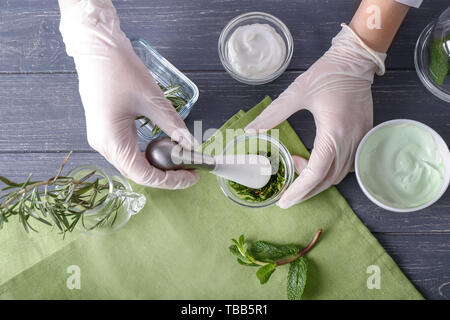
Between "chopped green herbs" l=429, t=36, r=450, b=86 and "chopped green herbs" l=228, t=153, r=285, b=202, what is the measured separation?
16.9 inches

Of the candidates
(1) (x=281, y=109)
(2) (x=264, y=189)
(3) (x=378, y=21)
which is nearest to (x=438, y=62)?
(3) (x=378, y=21)

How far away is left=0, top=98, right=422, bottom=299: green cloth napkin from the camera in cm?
98

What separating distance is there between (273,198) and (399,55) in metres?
0.48

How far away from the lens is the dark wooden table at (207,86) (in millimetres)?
984

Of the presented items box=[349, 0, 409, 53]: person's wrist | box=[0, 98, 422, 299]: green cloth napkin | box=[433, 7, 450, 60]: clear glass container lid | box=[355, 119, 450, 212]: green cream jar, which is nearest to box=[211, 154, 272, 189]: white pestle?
box=[0, 98, 422, 299]: green cloth napkin

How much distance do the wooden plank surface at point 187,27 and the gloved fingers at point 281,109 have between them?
3.5 inches

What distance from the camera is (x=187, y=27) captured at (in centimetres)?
102

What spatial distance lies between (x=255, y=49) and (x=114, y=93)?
1.19 ft

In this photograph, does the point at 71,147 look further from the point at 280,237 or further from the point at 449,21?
the point at 449,21

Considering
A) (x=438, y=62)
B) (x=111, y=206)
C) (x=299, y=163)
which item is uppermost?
(x=438, y=62)

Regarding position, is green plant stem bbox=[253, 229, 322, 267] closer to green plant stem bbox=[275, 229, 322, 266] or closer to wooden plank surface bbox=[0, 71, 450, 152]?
green plant stem bbox=[275, 229, 322, 266]

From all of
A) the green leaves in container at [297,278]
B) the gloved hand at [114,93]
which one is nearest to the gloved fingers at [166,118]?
the gloved hand at [114,93]

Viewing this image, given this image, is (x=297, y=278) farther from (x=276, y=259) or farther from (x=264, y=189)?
(x=264, y=189)

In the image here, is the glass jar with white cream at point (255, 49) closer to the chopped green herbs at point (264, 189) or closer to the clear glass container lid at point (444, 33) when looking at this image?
the chopped green herbs at point (264, 189)
